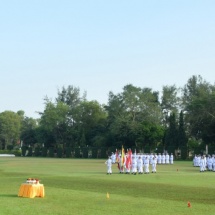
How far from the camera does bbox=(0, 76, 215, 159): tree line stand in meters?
87.0

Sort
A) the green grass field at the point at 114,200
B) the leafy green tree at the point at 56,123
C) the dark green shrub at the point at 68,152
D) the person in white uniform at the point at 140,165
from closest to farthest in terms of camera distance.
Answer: the green grass field at the point at 114,200 < the person in white uniform at the point at 140,165 < the dark green shrub at the point at 68,152 < the leafy green tree at the point at 56,123

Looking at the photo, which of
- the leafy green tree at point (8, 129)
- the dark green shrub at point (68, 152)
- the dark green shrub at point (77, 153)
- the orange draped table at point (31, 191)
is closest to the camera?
the orange draped table at point (31, 191)

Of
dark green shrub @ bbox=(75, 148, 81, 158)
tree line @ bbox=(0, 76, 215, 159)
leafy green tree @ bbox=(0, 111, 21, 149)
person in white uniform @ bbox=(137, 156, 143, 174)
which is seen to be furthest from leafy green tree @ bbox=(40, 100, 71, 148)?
person in white uniform @ bbox=(137, 156, 143, 174)

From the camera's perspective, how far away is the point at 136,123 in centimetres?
9612

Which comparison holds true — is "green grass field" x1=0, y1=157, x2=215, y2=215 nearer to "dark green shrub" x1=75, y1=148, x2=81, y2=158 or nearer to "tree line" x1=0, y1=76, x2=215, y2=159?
"tree line" x1=0, y1=76, x2=215, y2=159

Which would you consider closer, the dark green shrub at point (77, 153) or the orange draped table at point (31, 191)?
the orange draped table at point (31, 191)

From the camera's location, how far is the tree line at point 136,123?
87.0m

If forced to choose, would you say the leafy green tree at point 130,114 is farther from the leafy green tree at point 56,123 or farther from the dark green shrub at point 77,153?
the leafy green tree at point 56,123

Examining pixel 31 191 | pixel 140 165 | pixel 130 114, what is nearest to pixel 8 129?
pixel 130 114

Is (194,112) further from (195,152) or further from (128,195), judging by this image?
(128,195)

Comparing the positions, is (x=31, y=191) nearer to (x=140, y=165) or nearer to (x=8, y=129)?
(x=140, y=165)

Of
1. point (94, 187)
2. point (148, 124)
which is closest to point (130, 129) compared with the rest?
point (148, 124)

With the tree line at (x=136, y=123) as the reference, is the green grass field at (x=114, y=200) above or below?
below

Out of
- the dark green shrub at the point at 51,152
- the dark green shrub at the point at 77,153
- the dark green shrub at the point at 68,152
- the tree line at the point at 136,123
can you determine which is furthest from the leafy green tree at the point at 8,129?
the dark green shrub at the point at 77,153
